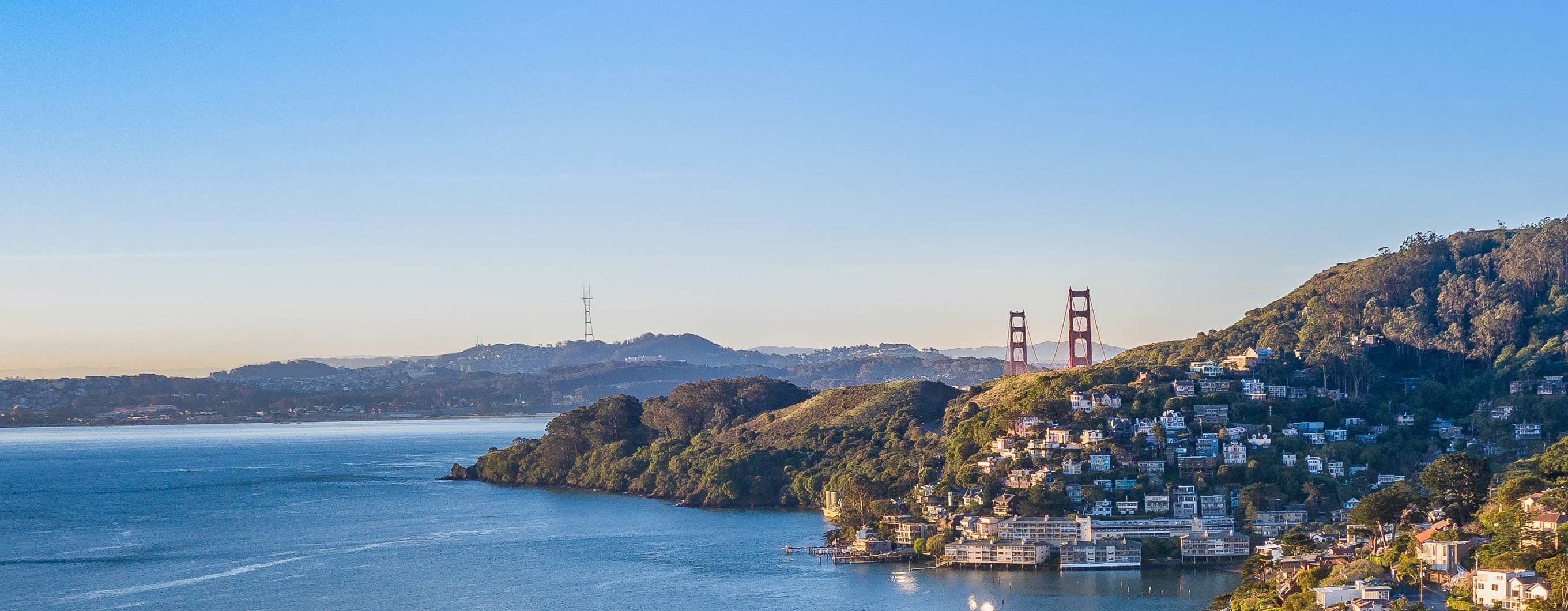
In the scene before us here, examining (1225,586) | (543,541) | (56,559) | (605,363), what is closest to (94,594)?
(56,559)

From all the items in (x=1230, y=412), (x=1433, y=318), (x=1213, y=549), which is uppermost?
(x=1433, y=318)

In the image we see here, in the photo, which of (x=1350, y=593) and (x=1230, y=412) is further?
(x=1230, y=412)

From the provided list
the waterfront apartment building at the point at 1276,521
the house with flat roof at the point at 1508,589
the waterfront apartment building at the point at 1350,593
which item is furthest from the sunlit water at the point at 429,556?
the house with flat roof at the point at 1508,589

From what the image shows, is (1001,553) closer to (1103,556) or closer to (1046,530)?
(1046,530)

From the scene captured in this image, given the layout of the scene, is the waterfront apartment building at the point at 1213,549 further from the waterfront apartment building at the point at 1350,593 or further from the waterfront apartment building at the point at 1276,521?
the waterfront apartment building at the point at 1350,593

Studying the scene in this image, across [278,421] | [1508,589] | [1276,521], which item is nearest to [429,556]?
[1276,521]

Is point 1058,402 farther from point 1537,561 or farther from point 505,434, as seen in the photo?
point 505,434
